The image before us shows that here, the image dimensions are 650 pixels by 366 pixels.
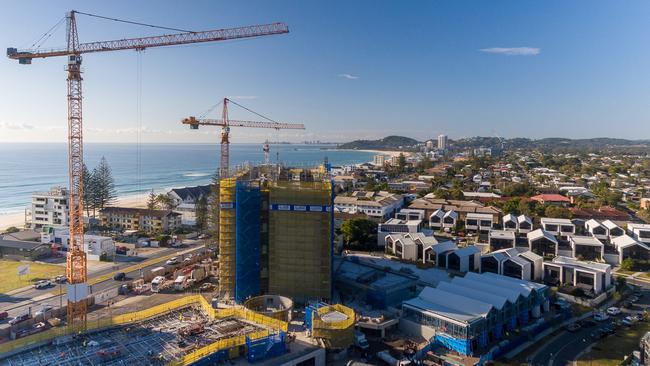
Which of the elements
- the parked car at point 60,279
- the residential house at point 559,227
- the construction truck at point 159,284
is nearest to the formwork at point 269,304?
the construction truck at point 159,284

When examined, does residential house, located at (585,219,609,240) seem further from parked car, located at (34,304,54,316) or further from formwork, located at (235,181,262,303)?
parked car, located at (34,304,54,316)

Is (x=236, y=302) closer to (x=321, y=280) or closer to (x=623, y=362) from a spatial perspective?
(x=321, y=280)

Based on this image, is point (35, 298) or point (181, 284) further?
point (181, 284)

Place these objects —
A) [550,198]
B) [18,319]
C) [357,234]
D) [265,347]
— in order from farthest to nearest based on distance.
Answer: [550,198] < [357,234] < [18,319] < [265,347]

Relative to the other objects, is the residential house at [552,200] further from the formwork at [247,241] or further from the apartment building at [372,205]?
the formwork at [247,241]

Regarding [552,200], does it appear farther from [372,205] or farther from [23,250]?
[23,250]

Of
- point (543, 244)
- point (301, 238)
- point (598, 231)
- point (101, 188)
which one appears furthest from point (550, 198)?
point (101, 188)

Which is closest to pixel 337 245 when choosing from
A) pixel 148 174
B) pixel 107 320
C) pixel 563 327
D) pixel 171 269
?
pixel 171 269
